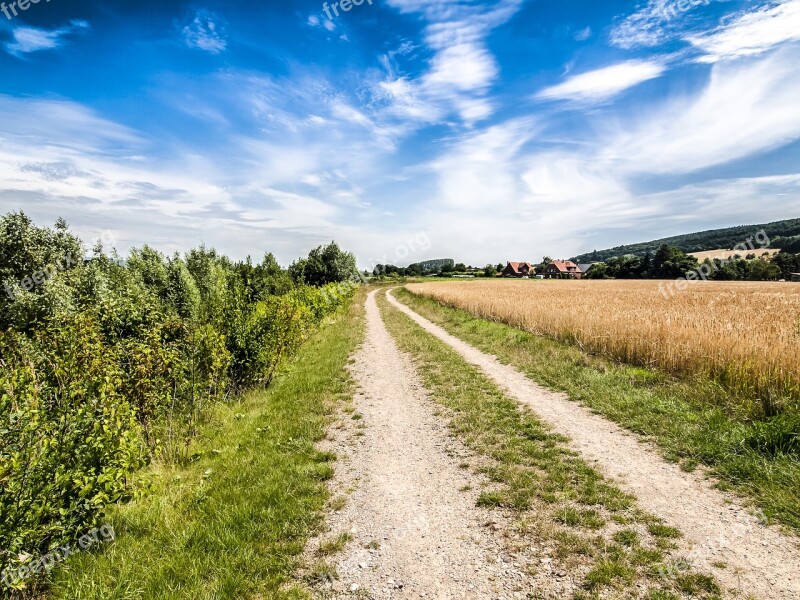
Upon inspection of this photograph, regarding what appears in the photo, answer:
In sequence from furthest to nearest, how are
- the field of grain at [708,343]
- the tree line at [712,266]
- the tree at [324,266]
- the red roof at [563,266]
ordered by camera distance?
the red roof at [563,266] → the tree at [324,266] → the tree line at [712,266] → the field of grain at [708,343]

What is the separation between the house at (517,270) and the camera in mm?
133750

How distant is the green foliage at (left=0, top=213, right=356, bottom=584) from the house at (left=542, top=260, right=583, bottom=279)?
399 feet

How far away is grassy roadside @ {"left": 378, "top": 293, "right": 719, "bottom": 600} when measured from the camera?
11.6 ft

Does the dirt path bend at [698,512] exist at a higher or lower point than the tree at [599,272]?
lower

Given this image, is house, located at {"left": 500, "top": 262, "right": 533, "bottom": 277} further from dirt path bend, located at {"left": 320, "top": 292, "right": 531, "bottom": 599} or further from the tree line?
dirt path bend, located at {"left": 320, "top": 292, "right": 531, "bottom": 599}

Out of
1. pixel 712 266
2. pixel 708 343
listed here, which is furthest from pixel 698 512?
pixel 712 266

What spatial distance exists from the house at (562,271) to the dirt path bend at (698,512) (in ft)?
407

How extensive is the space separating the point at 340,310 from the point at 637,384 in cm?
2584

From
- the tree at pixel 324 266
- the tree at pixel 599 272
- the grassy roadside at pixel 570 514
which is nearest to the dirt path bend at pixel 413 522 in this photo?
the grassy roadside at pixel 570 514

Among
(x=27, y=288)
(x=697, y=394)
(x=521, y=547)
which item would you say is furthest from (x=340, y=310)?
(x=521, y=547)

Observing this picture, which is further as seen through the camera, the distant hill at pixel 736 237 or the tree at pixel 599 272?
the tree at pixel 599 272

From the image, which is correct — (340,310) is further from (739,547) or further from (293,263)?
(293,263)

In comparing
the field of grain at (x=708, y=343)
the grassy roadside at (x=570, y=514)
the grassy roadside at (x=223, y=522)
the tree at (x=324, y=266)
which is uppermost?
the tree at (x=324, y=266)

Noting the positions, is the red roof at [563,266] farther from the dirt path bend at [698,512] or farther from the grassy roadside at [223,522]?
the grassy roadside at [223,522]
